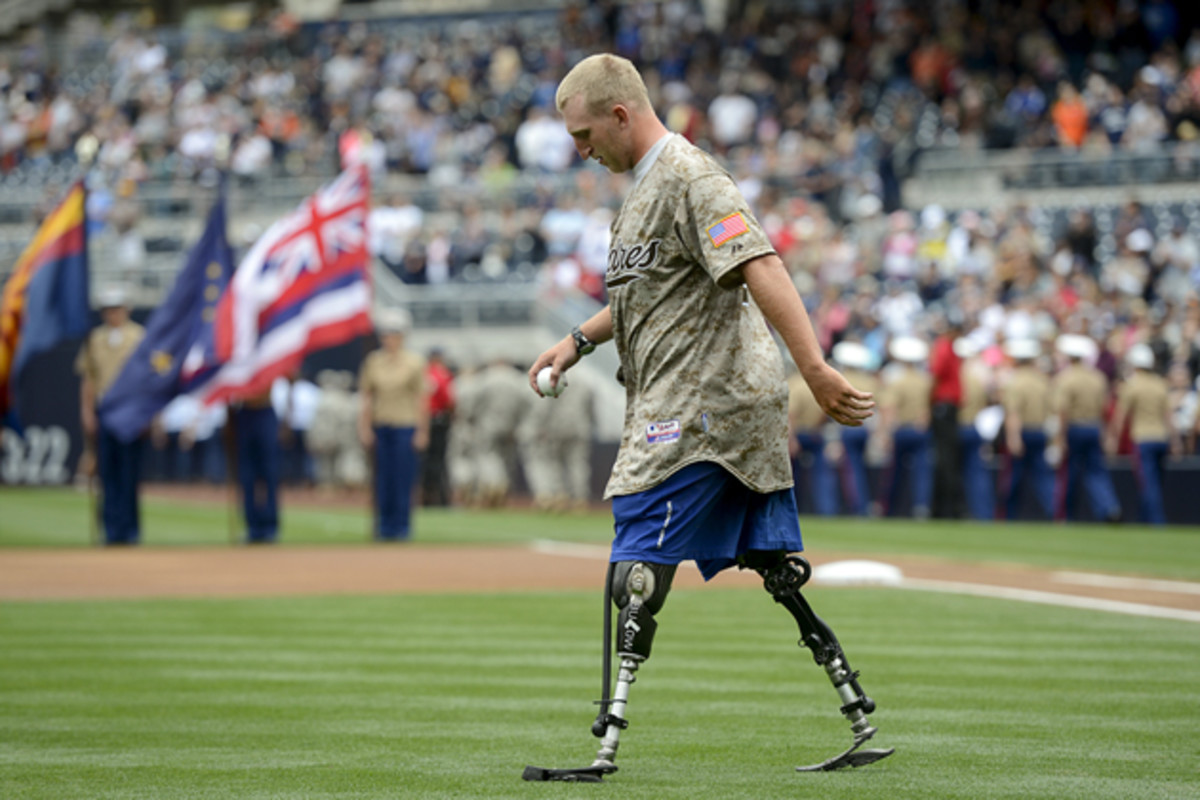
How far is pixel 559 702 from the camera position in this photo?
25.2ft

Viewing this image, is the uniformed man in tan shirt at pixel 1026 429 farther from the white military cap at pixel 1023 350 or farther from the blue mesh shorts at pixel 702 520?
the blue mesh shorts at pixel 702 520

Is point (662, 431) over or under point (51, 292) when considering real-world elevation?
under

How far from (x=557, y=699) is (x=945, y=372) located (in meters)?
16.6

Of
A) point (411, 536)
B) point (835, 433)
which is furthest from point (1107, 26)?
point (411, 536)

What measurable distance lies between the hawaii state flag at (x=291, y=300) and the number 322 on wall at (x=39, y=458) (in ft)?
52.2

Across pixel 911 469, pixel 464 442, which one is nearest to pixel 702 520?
pixel 911 469

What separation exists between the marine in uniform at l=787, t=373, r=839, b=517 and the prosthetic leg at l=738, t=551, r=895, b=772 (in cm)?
1910

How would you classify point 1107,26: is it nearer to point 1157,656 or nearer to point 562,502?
point 562,502

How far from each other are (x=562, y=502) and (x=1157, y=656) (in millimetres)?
17872

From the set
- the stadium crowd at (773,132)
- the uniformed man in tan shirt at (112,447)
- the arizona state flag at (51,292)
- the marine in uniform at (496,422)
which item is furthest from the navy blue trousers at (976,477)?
the arizona state flag at (51,292)

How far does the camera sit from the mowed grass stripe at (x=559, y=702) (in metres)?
5.62

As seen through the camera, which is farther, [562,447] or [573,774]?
[562,447]

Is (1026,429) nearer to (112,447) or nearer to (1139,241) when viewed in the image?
(1139,241)

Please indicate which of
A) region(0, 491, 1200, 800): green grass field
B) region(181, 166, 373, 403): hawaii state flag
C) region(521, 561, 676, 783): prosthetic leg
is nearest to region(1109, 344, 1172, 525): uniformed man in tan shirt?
region(181, 166, 373, 403): hawaii state flag
